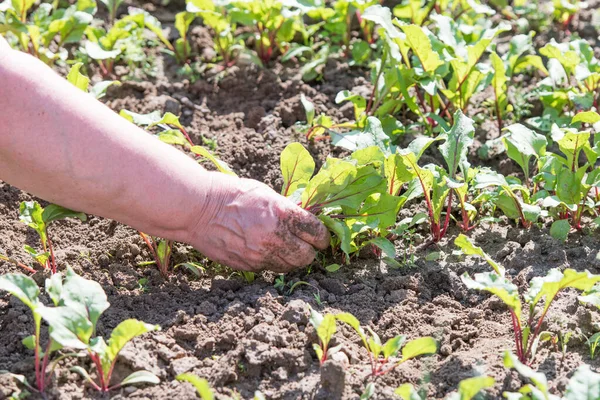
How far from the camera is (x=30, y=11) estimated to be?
4.44 metres

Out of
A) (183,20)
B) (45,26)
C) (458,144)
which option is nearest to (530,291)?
(458,144)

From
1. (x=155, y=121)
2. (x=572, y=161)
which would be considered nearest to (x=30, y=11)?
(x=155, y=121)

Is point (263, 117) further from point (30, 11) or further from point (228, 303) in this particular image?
point (30, 11)

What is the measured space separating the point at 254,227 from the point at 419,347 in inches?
28.0

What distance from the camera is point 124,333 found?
220 cm

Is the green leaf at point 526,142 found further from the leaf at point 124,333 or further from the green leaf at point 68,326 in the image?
the green leaf at point 68,326

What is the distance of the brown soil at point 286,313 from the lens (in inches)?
92.6

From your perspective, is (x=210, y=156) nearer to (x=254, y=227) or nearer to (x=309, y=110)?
(x=254, y=227)

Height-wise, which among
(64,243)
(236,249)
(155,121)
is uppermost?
(155,121)

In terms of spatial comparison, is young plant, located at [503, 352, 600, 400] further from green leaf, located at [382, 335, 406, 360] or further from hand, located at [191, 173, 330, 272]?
hand, located at [191, 173, 330, 272]

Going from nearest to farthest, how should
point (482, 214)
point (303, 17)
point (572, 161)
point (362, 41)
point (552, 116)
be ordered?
point (572, 161), point (482, 214), point (552, 116), point (362, 41), point (303, 17)

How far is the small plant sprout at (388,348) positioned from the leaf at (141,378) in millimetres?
537

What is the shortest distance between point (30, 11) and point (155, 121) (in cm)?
185

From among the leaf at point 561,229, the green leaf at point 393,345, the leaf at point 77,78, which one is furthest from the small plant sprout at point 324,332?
the leaf at point 77,78
